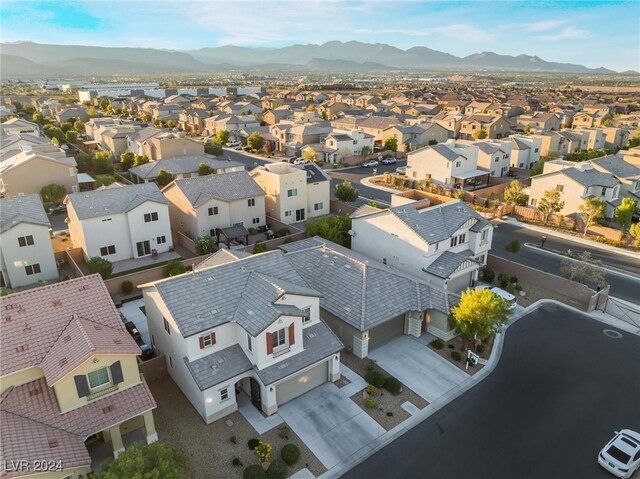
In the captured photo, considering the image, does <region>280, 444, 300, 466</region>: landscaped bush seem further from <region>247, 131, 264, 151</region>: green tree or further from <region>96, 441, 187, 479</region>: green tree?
<region>247, 131, 264, 151</region>: green tree

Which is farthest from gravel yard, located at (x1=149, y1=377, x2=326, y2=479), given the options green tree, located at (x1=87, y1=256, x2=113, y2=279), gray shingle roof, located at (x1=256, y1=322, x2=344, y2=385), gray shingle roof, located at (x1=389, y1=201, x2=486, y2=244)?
gray shingle roof, located at (x1=389, y1=201, x2=486, y2=244)

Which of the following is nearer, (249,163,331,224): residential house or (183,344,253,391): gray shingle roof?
(183,344,253,391): gray shingle roof

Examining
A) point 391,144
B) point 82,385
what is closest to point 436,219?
point 82,385

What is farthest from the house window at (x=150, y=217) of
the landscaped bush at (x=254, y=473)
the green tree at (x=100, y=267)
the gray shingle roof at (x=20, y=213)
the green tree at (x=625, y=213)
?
the green tree at (x=625, y=213)

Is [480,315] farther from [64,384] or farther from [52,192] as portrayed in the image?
[52,192]

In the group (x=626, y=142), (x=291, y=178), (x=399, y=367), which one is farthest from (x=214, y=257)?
(x=626, y=142)

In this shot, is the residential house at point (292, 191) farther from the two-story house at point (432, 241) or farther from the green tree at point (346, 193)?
the two-story house at point (432, 241)

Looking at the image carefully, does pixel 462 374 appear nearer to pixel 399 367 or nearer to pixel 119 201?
pixel 399 367
